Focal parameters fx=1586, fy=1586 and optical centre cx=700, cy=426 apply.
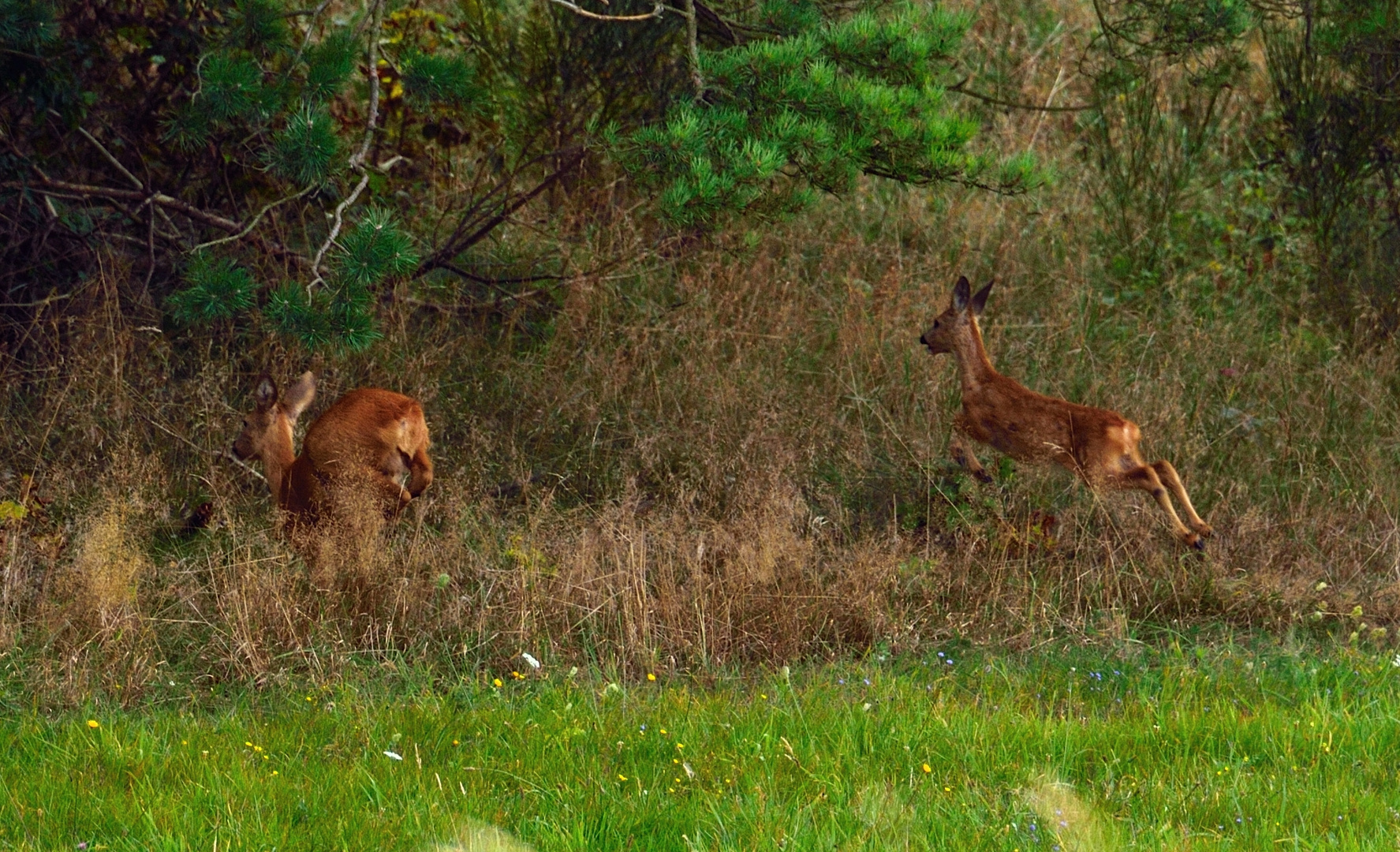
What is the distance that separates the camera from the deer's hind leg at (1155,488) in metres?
6.28

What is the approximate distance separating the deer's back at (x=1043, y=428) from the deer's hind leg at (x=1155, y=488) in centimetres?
8

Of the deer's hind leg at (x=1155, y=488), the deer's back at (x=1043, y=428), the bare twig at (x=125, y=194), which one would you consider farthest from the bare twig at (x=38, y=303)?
the deer's hind leg at (x=1155, y=488)

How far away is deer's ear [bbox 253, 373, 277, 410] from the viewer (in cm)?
665

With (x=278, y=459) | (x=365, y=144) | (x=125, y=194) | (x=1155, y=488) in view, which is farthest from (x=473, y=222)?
(x=1155, y=488)

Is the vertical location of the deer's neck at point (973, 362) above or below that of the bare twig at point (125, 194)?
above

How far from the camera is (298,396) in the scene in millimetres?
6793

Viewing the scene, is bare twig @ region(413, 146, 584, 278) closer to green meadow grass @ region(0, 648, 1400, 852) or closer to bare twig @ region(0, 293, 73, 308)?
bare twig @ region(0, 293, 73, 308)

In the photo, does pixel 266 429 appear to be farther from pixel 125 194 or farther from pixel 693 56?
pixel 693 56

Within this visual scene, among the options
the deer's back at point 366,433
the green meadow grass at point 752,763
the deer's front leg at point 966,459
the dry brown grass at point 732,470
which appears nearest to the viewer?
the green meadow grass at point 752,763

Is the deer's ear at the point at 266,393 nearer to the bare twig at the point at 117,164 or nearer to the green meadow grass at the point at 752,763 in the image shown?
the bare twig at the point at 117,164

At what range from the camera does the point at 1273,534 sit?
658 centimetres

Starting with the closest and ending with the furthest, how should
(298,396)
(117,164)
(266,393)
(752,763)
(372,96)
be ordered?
(752,763)
(372,96)
(266,393)
(298,396)
(117,164)

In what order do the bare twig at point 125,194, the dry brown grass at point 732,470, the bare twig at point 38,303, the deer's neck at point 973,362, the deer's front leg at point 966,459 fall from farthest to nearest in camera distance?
the bare twig at point 38,303, the bare twig at point 125,194, the deer's neck at point 973,362, the deer's front leg at point 966,459, the dry brown grass at point 732,470

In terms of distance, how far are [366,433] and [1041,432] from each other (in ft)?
9.00
